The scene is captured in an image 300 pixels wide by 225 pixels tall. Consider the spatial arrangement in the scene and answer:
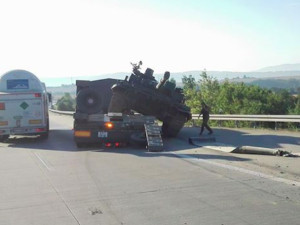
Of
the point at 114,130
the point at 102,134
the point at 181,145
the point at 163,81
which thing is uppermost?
the point at 163,81

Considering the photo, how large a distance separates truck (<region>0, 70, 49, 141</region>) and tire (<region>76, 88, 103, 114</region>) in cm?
270

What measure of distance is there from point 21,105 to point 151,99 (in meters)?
5.85

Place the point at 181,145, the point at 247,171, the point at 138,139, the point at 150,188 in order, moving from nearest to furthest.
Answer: the point at 150,188, the point at 247,171, the point at 138,139, the point at 181,145

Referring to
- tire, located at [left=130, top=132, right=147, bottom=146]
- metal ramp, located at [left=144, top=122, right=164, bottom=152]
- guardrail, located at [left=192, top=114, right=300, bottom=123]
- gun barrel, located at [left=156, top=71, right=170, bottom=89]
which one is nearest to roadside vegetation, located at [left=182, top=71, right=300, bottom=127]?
guardrail, located at [left=192, top=114, right=300, bottom=123]

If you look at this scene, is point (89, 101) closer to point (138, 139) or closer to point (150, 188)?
point (138, 139)

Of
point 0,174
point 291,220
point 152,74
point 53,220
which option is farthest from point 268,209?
point 152,74

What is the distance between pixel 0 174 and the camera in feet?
36.5

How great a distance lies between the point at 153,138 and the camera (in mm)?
15188

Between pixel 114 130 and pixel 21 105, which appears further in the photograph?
pixel 21 105

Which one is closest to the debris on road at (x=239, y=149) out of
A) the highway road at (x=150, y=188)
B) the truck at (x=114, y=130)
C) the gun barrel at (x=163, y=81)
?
the highway road at (x=150, y=188)

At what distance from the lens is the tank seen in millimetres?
17656

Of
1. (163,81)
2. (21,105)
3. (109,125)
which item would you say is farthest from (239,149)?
(21,105)

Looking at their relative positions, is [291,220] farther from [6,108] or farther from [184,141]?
[6,108]

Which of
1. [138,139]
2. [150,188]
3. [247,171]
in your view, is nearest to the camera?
[150,188]
